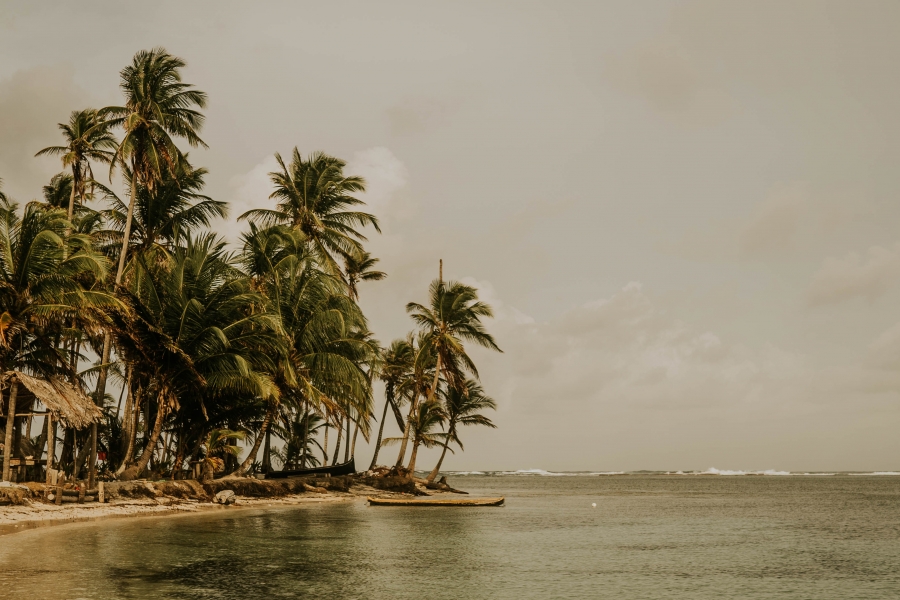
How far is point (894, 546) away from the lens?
780 inches

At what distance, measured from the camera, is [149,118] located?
1024 inches

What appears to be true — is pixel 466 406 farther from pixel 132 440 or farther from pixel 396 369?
pixel 132 440

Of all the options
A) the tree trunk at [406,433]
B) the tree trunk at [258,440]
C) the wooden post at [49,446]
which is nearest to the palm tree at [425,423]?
the tree trunk at [406,433]

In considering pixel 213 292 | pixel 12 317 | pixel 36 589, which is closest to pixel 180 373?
pixel 213 292

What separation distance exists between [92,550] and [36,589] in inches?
149

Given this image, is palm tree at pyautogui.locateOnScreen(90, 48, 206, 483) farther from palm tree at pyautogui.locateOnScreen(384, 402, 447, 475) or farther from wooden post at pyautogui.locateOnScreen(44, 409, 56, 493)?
palm tree at pyautogui.locateOnScreen(384, 402, 447, 475)

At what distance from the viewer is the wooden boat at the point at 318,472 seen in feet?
110

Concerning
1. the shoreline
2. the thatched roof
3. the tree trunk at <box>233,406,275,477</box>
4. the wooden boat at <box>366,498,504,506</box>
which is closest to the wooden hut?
the thatched roof

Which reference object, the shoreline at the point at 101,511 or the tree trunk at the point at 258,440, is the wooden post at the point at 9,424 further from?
the tree trunk at the point at 258,440

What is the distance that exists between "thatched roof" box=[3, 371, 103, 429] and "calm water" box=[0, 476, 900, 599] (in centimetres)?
304

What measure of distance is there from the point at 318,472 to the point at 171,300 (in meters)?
14.1

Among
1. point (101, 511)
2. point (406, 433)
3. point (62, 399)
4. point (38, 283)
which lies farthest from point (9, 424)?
point (406, 433)

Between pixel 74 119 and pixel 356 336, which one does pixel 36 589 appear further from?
pixel 356 336

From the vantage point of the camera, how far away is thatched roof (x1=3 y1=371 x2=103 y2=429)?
18938mm
